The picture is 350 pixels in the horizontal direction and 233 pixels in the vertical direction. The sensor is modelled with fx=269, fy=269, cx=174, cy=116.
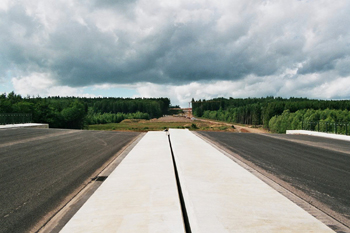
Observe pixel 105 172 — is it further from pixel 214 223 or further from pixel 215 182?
pixel 214 223

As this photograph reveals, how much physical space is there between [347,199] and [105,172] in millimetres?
6082

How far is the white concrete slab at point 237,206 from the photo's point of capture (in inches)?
155

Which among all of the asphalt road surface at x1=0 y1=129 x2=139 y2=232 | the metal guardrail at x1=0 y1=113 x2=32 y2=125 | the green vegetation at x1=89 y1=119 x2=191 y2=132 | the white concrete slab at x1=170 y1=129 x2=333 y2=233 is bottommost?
the green vegetation at x1=89 y1=119 x2=191 y2=132

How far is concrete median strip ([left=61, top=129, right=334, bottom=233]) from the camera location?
12.9 ft

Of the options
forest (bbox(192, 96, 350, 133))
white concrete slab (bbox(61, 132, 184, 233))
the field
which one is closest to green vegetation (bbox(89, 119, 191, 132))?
the field

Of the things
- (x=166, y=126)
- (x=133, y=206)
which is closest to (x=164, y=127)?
(x=166, y=126)

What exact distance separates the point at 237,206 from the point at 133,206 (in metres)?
1.85

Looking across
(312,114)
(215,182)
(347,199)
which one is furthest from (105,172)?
(312,114)

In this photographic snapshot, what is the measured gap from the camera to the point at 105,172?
787 cm

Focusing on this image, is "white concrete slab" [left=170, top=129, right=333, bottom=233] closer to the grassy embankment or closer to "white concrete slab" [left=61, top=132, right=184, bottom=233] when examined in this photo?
"white concrete slab" [left=61, top=132, right=184, bottom=233]

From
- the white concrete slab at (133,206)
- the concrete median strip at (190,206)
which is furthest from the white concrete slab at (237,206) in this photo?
the white concrete slab at (133,206)

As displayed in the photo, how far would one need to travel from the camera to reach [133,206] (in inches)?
187

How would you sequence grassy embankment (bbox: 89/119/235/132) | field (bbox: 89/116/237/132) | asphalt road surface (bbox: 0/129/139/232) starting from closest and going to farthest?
asphalt road surface (bbox: 0/129/139/232)
grassy embankment (bbox: 89/119/235/132)
field (bbox: 89/116/237/132)

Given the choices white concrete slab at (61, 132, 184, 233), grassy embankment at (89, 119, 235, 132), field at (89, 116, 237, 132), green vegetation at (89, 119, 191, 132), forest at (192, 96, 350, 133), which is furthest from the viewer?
forest at (192, 96, 350, 133)
